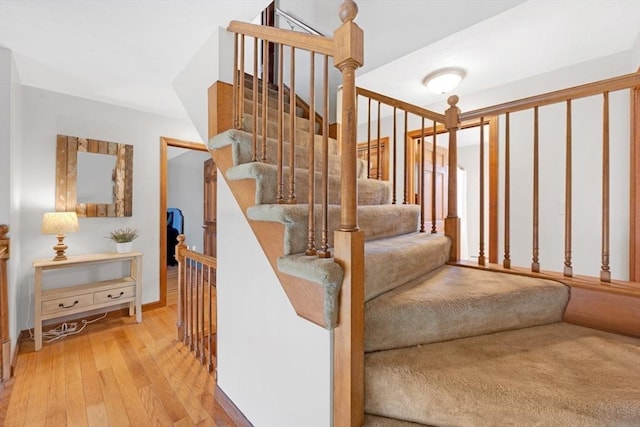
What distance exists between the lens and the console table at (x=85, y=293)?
7.50ft

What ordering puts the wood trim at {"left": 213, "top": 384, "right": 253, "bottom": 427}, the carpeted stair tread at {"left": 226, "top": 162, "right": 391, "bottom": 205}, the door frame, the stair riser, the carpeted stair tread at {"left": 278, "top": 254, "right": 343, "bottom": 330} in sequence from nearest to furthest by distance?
the carpeted stair tread at {"left": 278, "top": 254, "right": 343, "bottom": 330} → the carpeted stair tread at {"left": 226, "top": 162, "right": 391, "bottom": 205} → the stair riser → the wood trim at {"left": 213, "top": 384, "right": 253, "bottom": 427} → the door frame

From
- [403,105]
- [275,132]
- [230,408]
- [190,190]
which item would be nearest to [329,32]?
[403,105]

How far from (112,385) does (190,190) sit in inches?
178

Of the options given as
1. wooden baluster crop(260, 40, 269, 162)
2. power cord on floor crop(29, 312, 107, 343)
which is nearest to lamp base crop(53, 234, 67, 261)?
power cord on floor crop(29, 312, 107, 343)

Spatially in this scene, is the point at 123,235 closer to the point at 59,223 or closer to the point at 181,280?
the point at 59,223

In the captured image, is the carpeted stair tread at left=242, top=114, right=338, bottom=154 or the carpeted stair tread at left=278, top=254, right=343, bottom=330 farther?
the carpeted stair tread at left=242, top=114, right=338, bottom=154

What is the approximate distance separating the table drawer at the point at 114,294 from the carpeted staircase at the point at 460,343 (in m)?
2.18

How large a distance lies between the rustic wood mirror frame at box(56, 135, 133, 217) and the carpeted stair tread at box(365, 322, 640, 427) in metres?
3.09

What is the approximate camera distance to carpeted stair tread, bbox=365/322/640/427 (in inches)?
29.2

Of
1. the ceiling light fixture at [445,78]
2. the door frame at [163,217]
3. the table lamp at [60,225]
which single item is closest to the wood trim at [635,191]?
the ceiling light fixture at [445,78]

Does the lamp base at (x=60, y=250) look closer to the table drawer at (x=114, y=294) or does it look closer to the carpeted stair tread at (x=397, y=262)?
the table drawer at (x=114, y=294)

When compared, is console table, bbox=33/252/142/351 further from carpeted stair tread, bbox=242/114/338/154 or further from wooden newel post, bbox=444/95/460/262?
wooden newel post, bbox=444/95/460/262

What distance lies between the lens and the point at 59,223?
2.43 meters

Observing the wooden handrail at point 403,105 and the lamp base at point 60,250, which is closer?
the wooden handrail at point 403,105
